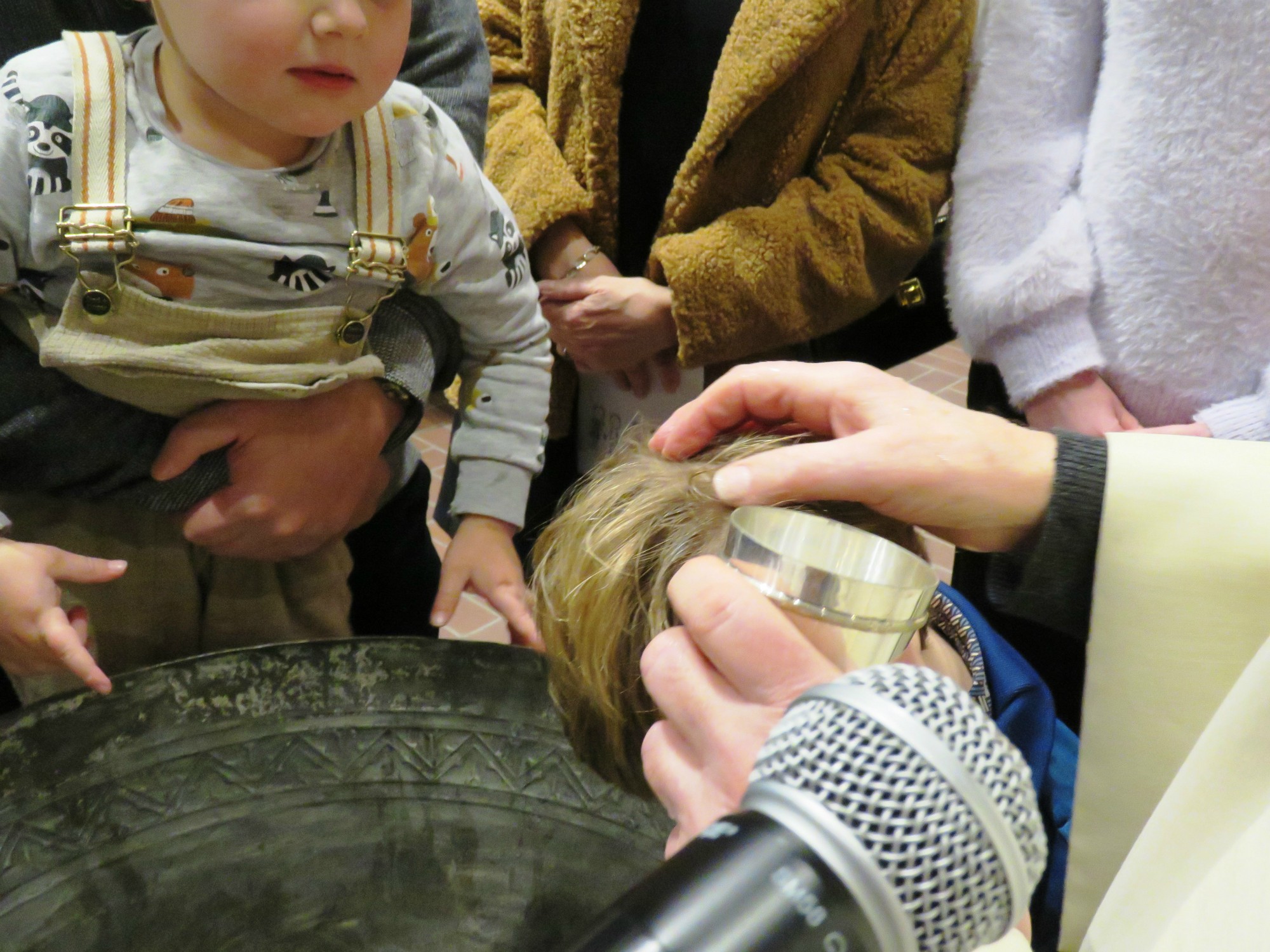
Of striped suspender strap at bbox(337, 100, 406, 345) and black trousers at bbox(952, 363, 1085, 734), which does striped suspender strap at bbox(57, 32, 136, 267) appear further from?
black trousers at bbox(952, 363, 1085, 734)

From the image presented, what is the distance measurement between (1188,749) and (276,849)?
0.67 m

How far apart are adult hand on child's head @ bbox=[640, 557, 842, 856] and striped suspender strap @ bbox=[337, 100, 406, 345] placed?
1.35 feet

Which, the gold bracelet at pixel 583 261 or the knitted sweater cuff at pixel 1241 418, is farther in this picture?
the gold bracelet at pixel 583 261

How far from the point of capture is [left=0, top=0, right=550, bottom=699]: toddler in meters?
0.64

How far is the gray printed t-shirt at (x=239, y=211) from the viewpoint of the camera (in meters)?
0.64

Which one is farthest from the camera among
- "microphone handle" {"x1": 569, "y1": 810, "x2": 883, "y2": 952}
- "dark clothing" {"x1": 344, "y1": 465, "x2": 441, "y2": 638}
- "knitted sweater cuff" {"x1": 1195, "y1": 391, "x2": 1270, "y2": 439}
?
"dark clothing" {"x1": 344, "y1": 465, "x2": 441, "y2": 638}

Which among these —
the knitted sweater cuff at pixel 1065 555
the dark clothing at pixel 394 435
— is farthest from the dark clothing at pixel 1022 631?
the dark clothing at pixel 394 435

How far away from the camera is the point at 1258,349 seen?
872 millimetres

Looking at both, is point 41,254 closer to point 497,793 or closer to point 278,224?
point 278,224

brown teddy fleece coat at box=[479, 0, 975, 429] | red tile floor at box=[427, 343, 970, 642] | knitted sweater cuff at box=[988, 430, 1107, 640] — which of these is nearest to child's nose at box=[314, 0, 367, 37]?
A: brown teddy fleece coat at box=[479, 0, 975, 429]

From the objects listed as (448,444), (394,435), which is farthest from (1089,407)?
(448,444)

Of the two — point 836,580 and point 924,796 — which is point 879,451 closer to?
point 836,580

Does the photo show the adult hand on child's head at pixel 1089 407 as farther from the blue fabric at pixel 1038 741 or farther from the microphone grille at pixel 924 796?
the microphone grille at pixel 924 796

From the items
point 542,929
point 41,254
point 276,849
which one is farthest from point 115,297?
point 542,929
